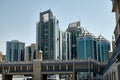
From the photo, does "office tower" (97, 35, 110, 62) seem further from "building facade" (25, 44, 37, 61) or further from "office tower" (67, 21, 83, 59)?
"building facade" (25, 44, 37, 61)

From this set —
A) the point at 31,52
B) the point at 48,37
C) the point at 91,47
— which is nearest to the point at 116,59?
the point at 91,47

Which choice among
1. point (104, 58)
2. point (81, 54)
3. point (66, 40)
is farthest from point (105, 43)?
point (66, 40)

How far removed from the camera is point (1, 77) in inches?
3878

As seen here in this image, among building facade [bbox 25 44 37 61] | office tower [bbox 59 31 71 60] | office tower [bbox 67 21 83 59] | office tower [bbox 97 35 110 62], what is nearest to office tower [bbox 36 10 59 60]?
office tower [bbox 59 31 71 60]

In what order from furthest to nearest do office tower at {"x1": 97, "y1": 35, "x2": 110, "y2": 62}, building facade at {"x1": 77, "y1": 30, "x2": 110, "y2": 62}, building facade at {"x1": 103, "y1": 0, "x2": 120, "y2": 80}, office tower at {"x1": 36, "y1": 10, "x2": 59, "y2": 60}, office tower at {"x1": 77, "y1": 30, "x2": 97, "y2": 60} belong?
office tower at {"x1": 97, "y1": 35, "x2": 110, "y2": 62}
office tower at {"x1": 36, "y1": 10, "x2": 59, "y2": 60}
building facade at {"x1": 77, "y1": 30, "x2": 110, "y2": 62}
office tower at {"x1": 77, "y1": 30, "x2": 97, "y2": 60}
building facade at {"x1": 103, "y1": 0, "x2": 120, "y2": 80}

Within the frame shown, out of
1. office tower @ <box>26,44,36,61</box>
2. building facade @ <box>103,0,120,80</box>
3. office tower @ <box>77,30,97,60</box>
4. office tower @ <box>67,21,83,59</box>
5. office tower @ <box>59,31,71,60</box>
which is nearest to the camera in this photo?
building facade @ <box>103,0,120,80</box>

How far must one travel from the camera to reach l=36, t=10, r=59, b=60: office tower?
154 m

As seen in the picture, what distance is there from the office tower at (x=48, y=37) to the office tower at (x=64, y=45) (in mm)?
9582

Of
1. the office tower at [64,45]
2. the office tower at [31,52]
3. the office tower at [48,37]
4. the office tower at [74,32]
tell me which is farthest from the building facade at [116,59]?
the office tower at [31,52]

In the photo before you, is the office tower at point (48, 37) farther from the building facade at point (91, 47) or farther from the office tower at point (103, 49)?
the office tower at point (103, 49)

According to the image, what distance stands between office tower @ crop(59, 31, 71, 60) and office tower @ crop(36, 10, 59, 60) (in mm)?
9582

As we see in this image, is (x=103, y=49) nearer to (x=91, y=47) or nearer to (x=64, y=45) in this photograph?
(x=91, y=47)

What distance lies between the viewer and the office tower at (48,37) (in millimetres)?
154500

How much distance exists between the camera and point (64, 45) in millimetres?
174875
